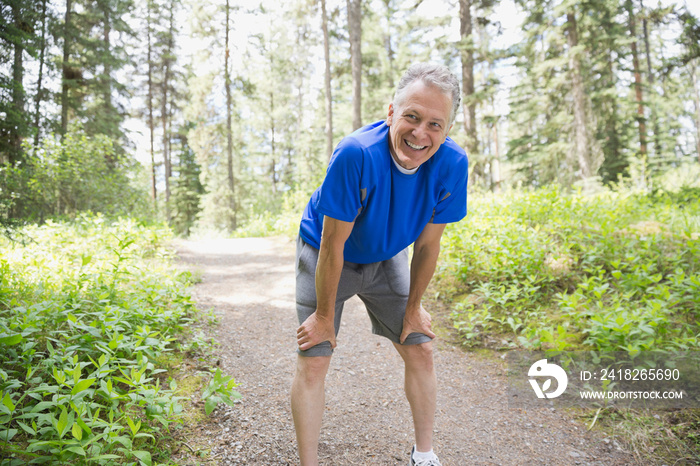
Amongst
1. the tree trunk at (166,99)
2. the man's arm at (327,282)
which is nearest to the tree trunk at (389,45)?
the tree trunk at (166,99)

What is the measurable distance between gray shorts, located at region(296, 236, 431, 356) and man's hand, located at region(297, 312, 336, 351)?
6 cm

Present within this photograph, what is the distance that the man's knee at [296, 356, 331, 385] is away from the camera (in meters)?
1.93

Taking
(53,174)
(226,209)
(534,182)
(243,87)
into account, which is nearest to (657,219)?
(534,182)

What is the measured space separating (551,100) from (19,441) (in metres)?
15.8

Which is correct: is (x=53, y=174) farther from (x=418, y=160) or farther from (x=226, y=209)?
(x=226, y=209)

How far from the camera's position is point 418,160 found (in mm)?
1788

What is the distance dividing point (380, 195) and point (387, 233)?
0.23 m

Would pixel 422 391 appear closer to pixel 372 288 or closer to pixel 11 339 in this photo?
pixel 372 288

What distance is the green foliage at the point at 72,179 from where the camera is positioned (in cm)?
819

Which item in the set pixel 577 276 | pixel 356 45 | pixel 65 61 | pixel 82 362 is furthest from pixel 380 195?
pixel 65 61

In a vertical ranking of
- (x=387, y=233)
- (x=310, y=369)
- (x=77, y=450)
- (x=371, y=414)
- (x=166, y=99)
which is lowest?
(x=371, y=414)

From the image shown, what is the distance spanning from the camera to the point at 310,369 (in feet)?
6.35

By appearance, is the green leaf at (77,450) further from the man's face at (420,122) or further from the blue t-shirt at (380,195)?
the man's face at (420,122)

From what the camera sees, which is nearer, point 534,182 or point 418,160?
point 418,160
